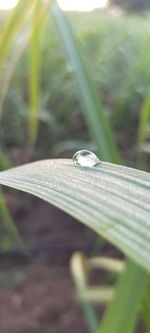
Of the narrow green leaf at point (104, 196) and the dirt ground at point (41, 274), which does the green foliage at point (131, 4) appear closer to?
the dirt ground at point (41, 274)

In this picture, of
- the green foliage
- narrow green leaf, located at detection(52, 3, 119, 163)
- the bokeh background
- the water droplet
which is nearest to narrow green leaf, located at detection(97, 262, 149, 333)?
the water droplet

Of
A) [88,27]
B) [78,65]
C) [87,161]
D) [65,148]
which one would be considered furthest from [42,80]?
[87,161]

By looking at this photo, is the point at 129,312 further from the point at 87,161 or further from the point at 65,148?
the point at 65,148

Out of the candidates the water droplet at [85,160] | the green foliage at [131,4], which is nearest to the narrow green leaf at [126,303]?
the water droplet at [85,160]

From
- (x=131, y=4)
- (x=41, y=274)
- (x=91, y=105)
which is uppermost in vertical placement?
(x=131, y=4)

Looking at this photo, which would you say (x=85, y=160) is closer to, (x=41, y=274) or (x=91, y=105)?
(x=91, y=105)

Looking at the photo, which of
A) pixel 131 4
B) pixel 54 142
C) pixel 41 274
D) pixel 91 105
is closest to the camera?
pixel 91 105

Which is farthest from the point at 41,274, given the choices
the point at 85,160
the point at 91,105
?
the point at 85,160

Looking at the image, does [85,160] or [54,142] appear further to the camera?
[54,142]
